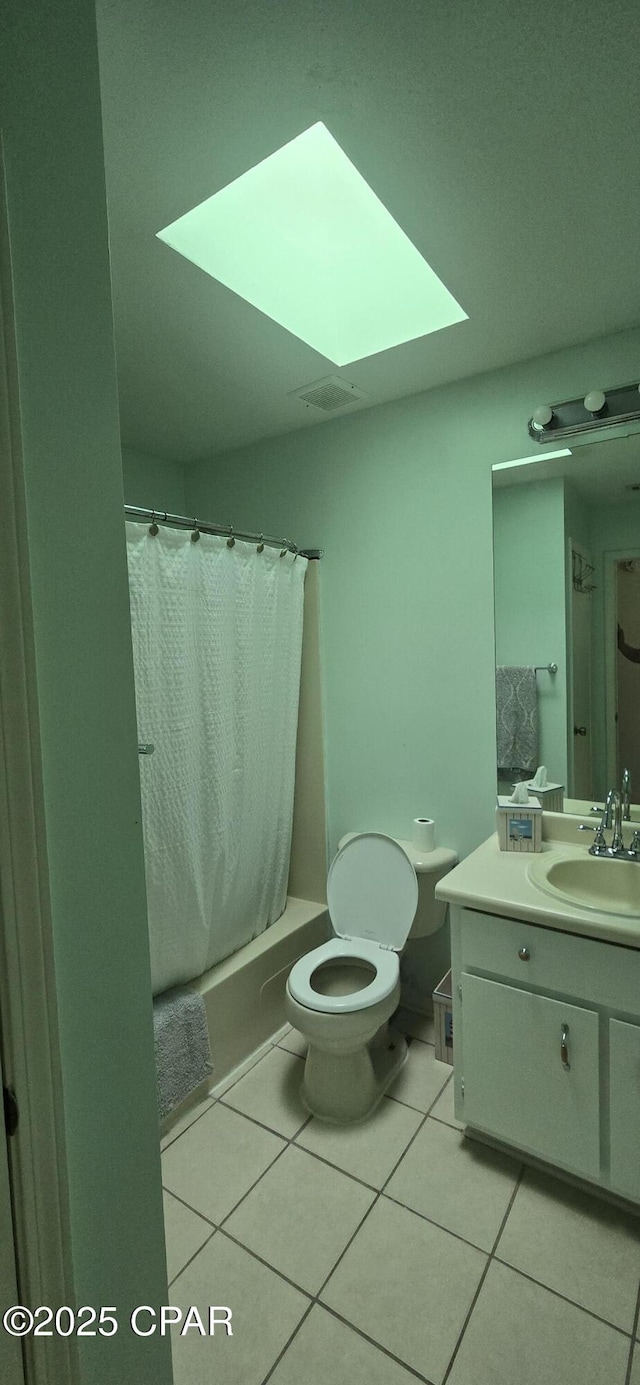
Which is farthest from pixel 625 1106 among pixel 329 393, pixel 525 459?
pixel 329 393

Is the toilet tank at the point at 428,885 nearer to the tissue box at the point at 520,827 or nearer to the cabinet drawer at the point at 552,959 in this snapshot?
the tissue box at the point at 520,827

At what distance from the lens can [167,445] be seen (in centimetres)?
252

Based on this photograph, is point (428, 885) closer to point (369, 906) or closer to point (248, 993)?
point (369, 906)

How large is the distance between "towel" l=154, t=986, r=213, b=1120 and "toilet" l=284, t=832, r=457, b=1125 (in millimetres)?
311

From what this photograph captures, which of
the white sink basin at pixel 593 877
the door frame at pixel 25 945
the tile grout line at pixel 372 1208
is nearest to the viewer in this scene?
the door frame at pixel 25 945

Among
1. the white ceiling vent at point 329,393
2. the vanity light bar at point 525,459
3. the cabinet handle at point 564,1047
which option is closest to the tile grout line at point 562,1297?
the cabinet handle at point 564,1047

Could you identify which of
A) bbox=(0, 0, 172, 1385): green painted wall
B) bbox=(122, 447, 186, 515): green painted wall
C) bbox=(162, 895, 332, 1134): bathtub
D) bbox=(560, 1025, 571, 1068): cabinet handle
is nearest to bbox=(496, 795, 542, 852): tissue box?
bbox=(560, 1025, 571, 1068): cabinet handle

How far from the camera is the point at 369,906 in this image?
2.12 m

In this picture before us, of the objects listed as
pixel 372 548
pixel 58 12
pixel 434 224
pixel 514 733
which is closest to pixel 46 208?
pixel 58 12

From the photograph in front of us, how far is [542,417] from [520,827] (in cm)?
131

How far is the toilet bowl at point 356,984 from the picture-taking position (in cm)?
169

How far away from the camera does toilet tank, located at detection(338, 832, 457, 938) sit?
2.04 metres

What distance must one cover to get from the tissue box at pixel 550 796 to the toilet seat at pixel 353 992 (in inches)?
29.2

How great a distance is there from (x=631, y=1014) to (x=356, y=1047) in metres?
0.80
